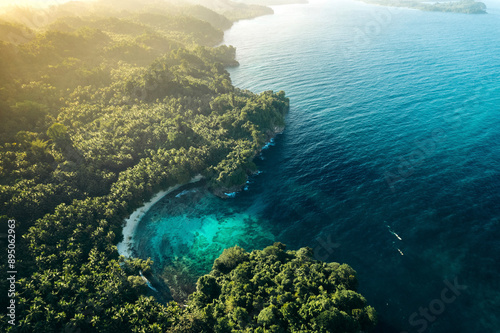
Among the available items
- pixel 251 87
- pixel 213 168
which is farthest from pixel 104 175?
pixel 251 87

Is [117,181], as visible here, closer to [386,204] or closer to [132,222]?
[132,222]

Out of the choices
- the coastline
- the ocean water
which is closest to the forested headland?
the coastline

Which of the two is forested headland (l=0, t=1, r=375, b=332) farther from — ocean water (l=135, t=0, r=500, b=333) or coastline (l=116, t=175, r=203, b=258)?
ocean water (l=135, t=0, r=500, b=333)

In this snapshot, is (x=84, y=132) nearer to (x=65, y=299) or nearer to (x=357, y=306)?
(x=65, y=299)

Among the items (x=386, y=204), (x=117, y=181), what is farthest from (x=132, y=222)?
(x=386, y=204)

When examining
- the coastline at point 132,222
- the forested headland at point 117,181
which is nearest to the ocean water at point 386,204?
the coastline at point 132,222
